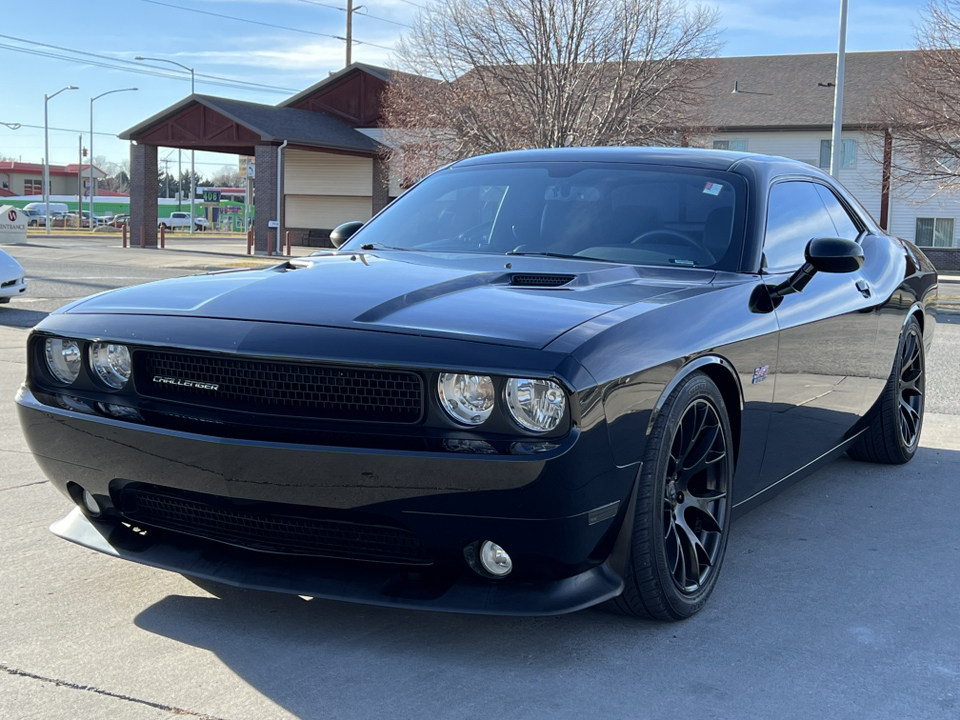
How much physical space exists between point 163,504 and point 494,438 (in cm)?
106

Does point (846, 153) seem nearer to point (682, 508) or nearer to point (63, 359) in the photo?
point (682, 508)

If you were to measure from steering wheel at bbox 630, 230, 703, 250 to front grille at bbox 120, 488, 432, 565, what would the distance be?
172 centimetres

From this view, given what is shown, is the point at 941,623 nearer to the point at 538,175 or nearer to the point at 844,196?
the point at 538,175

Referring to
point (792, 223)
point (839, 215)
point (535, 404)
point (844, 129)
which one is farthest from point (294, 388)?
point (844, 129)

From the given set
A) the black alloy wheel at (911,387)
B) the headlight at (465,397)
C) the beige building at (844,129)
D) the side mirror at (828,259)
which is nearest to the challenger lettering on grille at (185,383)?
the headlight at (465,397)

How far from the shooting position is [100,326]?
3279 mm

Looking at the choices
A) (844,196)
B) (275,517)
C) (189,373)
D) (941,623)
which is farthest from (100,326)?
(844,196)

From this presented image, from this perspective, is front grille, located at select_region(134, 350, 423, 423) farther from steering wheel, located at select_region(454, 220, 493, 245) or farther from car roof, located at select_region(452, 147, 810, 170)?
car roof, located at select_region(452, 147, 810, 170)

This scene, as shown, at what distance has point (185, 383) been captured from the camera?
3.08 m

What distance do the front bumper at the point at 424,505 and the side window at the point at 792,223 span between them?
5.28 ft

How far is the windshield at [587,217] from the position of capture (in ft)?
13.5

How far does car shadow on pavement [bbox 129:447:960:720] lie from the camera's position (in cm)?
280

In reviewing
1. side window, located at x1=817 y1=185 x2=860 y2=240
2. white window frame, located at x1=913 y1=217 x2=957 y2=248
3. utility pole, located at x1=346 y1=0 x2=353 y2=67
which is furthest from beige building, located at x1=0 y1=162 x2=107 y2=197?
side window, located at x1=817 y1=185 x2=860 y2=240

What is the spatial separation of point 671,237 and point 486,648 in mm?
1761
